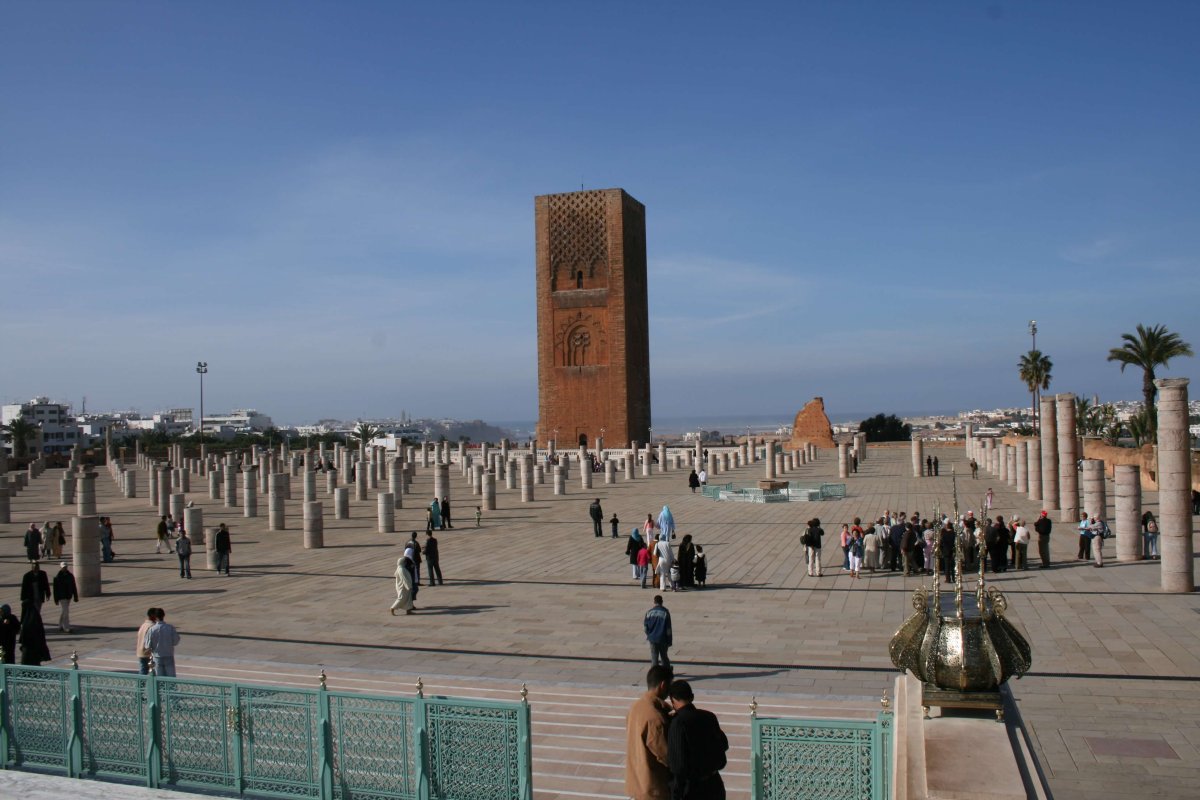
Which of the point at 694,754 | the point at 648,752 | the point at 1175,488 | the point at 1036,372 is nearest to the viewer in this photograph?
the point at 694,754

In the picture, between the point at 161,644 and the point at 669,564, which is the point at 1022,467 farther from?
the point at 161,644

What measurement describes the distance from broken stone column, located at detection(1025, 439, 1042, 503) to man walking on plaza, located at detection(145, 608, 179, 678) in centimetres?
2033

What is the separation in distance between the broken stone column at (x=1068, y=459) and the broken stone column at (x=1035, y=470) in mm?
3652

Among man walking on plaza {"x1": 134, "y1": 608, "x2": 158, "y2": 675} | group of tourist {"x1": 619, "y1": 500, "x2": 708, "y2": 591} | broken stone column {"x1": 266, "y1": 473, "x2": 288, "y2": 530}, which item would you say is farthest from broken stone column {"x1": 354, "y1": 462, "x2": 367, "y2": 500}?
man walking on plaza {"x1": 134, "y1": 608, "x2": 158, "y2": 675}

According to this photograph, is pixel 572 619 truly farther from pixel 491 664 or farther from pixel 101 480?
pixel 101 480

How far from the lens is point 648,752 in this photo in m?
4.65

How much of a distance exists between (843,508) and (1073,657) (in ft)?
47.9

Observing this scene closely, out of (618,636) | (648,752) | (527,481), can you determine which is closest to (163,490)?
(527,481)

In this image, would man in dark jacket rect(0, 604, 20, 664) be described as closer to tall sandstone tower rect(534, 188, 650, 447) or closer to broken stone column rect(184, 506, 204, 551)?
broken stone column rect(184, 506, 204, 551)

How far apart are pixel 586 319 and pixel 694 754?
5388cm

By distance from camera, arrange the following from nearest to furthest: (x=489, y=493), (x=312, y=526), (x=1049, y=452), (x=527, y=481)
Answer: (x=312, y=526) → (x=1049, y=452) → (x=489, y=493) → (x=527, y=481)

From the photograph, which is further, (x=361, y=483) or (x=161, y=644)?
(x=361, y=483)

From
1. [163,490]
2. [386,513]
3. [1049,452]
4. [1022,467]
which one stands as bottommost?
[386,513]

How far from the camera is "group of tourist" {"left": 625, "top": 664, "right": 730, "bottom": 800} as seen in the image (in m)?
Answer: 4.37
